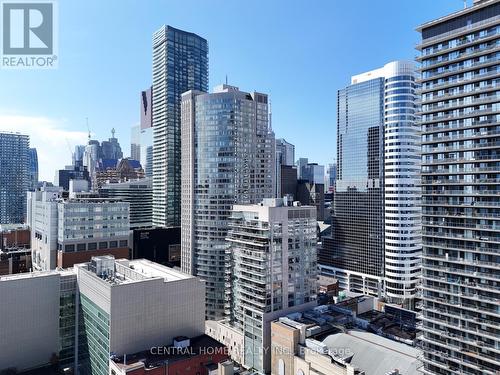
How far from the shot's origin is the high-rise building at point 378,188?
163 metres

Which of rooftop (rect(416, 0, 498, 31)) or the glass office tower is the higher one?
rooftop (rect(416, 0, 498, 31))

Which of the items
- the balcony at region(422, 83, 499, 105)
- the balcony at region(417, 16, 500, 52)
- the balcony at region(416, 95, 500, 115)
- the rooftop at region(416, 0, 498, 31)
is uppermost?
the rooftop at region(416, 0, 498, 31)

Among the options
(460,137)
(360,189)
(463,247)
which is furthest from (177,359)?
(360,189)

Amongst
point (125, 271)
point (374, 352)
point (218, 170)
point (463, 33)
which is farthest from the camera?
point (218, 170)

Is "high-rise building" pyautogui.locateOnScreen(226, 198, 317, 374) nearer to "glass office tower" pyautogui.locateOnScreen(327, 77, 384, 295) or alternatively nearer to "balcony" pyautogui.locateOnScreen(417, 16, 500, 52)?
"balcony" pyautogui.locateOnScreen(417, 16, 500, 52)

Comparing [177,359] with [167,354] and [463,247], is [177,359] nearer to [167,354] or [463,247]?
[167,354]

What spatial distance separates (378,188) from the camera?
17612cm

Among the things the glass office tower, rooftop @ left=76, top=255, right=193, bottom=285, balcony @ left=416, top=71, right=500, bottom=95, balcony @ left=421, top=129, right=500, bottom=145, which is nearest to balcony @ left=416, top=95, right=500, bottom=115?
balcony @ left=416, top=71, right=500, bottom=95

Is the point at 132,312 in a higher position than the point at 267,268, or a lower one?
lower

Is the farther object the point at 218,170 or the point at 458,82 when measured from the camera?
the point at 218,170

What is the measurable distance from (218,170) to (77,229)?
198 feet

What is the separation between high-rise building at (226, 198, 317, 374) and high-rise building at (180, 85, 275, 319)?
1197 inches

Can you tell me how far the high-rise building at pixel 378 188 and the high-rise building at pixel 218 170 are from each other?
52.2m

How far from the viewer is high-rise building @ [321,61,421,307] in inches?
6407
